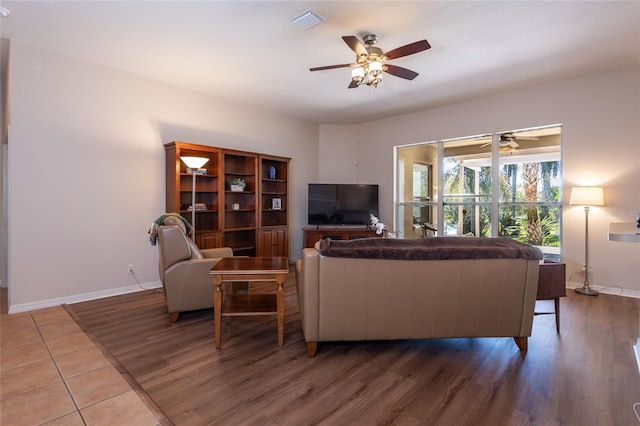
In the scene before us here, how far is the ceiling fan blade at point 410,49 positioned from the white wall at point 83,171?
10.1ft

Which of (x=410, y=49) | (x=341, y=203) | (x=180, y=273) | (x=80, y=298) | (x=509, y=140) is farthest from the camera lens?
(x=341, y=203)

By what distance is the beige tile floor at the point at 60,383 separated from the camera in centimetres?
168

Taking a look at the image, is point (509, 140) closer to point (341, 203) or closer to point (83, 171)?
point (341, 203)

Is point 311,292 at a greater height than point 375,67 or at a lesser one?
lesser

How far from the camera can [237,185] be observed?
5.01 m

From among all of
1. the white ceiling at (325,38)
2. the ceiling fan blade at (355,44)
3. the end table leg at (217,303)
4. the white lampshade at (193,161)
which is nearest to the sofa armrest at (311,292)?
the end table leg at (217,303)

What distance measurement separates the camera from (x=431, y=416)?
1670 mm

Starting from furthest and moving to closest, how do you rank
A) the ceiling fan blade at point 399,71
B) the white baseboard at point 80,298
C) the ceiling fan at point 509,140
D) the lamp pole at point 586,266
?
the ceiling fan at point 509,140 → the lamp pole at point 586,266 → the white baseboard at point 80,298 → the ceiling fan blade at point 399,71

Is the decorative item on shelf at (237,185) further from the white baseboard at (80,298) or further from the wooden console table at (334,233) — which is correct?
the white baseboard at (80,298)

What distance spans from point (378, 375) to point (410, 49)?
266 centimetres

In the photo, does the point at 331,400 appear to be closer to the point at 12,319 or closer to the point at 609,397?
the point at 609,397

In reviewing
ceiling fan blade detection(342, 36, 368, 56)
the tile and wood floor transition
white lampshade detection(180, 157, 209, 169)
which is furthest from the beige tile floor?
ceiling fan blade detection(342, 36, 368, 56)

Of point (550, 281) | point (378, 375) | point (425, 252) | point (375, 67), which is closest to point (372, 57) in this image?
point (375, 67)

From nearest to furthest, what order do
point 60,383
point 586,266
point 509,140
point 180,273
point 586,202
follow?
point 60,383, point 180,273, point 586,202, point 586,266, point 509,140
